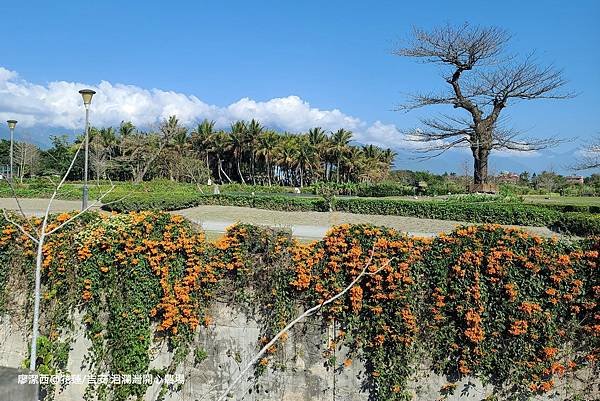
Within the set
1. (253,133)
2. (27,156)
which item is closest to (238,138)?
(253,133)

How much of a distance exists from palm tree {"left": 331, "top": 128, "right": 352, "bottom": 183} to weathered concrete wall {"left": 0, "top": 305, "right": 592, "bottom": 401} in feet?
116

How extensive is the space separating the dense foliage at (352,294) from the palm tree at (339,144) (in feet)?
115

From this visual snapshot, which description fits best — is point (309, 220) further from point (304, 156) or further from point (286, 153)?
point (286, 153)

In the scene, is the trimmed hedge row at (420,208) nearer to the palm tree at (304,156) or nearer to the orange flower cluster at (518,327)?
the orange flower cluster at (518,327)

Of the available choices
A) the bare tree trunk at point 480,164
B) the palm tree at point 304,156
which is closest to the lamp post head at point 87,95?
the bare tree trunk at point 480,164

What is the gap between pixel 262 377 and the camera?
17.7 ft

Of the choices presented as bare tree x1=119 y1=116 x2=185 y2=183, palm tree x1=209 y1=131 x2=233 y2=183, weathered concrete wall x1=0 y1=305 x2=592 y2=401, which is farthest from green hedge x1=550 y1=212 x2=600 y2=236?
palm tree x1=209 y1=131 x2=233 y2=183

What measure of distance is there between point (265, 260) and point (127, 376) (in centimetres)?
Result: 214

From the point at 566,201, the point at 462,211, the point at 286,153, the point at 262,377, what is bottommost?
the point at 262,377

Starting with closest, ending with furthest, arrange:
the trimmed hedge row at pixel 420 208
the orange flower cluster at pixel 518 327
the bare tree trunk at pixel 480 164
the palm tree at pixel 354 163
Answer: the orange flower cluster at pixel 518 327 → the trimmed hedge row at pixel 420 208 → the bare tree trunk at pixel 480 164 → the palm tree at pixel 354 163

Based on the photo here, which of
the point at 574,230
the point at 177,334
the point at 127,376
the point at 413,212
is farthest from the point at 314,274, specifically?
the point at 413,212

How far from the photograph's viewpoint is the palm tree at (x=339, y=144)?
132ft

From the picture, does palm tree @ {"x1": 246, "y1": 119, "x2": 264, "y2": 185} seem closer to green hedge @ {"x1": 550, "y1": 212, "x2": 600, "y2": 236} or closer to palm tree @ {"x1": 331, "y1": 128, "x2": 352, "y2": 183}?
palm tree @ {"x1": 331, "y1": 128, "x2": 352, "y2": 183}

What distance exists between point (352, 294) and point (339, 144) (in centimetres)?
3577
